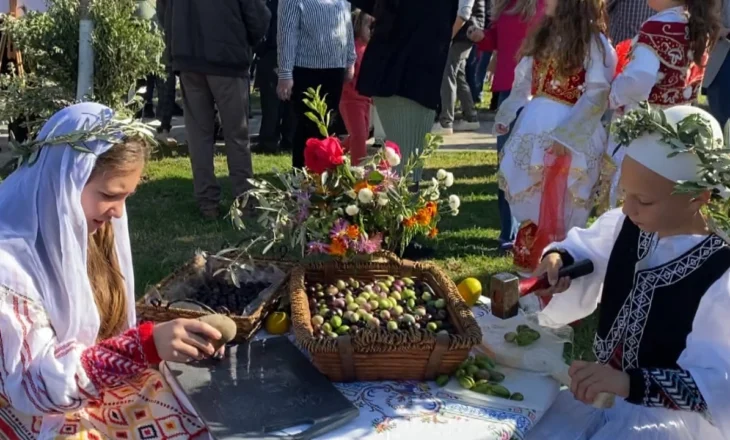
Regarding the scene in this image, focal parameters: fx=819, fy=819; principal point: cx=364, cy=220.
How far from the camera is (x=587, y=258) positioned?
2.25m

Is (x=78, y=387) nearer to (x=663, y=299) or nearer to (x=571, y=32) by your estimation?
(x=663, y=299)

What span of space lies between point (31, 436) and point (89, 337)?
248 mm

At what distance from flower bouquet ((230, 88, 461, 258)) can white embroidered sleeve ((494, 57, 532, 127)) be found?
1.77 m

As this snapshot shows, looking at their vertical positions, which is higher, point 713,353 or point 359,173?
point 359,173

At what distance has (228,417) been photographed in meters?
1.80

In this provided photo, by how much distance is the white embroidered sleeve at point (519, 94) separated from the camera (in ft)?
13.0

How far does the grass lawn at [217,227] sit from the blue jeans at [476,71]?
2748 millimetres

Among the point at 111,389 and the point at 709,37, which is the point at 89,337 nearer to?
the point at 111,389

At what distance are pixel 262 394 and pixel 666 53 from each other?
8.62 feet

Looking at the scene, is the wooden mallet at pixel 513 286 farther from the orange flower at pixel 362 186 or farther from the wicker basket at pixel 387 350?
the orange flower at pixel 362 186

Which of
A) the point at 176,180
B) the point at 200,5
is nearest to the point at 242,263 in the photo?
the point at 200,5

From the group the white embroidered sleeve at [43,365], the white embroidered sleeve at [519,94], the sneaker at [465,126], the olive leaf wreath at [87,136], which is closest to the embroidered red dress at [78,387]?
the white embroidered sleeve at [43,365]

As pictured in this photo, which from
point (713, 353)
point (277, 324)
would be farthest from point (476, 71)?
point (713, 353)

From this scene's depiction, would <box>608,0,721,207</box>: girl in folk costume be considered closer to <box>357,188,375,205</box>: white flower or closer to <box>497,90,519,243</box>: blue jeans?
<box>497,90,519,243</box>: blue jeans
